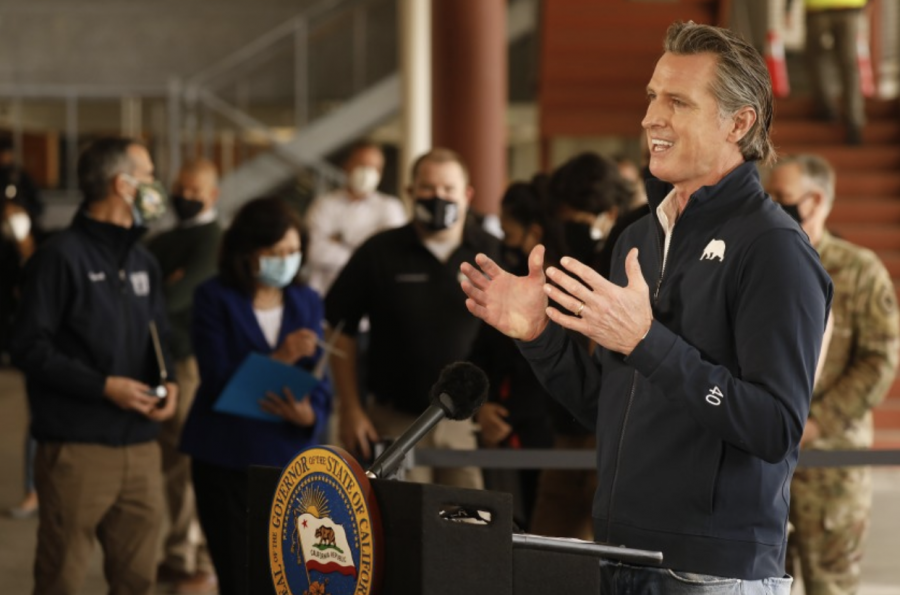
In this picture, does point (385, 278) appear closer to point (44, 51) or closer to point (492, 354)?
point (492, 354)

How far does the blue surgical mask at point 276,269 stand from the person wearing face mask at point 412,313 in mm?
569

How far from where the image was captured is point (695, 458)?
2.41m

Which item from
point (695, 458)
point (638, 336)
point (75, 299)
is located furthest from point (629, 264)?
point (75, 299)

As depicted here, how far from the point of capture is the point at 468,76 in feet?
29.9

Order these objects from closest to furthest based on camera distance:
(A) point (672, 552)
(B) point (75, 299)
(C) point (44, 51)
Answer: (A) point (672, 552)
(B) point (75, 299)
(C) point (44, 51)

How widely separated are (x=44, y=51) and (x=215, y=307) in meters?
12.0

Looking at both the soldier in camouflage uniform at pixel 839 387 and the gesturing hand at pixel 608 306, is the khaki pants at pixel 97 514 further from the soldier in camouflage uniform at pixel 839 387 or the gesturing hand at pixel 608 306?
the gesturing hand at pixel 608 306

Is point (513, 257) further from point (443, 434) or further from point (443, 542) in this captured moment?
point (443, 542)

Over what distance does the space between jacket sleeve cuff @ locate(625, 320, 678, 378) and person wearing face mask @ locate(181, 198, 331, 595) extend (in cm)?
254

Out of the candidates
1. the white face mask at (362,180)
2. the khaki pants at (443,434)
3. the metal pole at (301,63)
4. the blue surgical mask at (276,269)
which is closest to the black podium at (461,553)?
the blue surgical mask at (276,269)

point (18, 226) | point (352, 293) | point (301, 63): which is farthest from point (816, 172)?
point (301, 63)

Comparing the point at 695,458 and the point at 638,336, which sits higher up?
the point at 638,336

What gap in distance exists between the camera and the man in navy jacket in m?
2.28

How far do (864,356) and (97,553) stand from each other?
3720 mm
